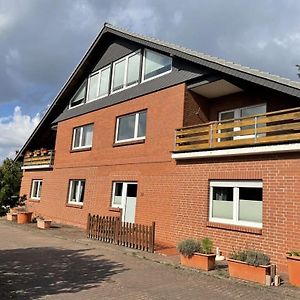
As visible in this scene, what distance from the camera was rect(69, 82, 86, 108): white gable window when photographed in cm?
2328

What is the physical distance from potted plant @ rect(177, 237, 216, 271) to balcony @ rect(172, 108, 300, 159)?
11.3 feet

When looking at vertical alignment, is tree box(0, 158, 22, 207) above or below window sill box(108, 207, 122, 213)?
above

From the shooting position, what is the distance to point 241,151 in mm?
12102

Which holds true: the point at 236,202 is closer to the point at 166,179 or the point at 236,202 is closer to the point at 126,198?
the point at 166,179

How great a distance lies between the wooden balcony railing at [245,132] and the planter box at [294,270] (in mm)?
3554

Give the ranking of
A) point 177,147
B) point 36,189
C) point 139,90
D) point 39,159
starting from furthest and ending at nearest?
point 36,189, point 39,159, point 139,90, point 177,147

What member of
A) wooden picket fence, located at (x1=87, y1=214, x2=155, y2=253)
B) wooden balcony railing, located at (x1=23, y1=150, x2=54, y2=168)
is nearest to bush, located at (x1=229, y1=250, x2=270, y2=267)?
wooden picket fence, located at (x1=87, y1=214, x2=155, y2=253)

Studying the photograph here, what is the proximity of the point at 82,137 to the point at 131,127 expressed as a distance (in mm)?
5157

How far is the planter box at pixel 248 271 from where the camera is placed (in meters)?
8.66

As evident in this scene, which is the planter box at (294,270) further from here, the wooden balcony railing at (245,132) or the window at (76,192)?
the window at (76,192)

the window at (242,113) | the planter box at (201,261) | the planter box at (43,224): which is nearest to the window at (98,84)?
the planter box at (43,224)

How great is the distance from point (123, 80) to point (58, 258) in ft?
35.9

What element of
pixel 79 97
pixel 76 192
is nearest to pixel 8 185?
pixel 76 192

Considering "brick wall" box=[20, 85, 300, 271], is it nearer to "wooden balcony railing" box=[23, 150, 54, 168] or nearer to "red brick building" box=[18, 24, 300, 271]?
"red brick building" box=[18, 24, 300, 271]
